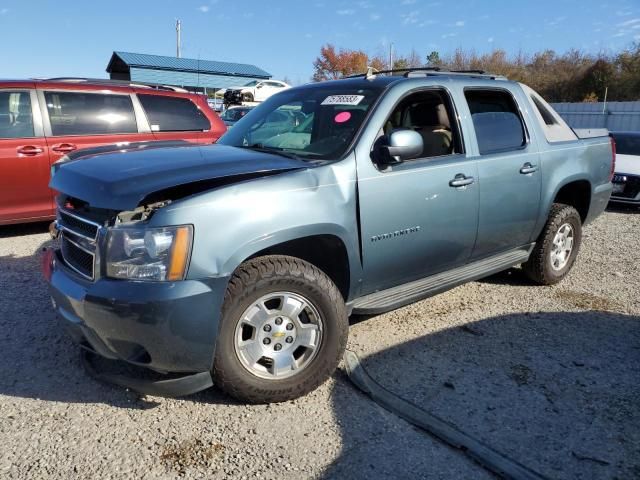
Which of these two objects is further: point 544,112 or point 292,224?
point 544,112

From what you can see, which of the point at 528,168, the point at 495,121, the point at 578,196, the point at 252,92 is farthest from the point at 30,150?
the point at 252,92

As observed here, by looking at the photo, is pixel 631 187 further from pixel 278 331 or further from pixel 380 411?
pixel 278 331

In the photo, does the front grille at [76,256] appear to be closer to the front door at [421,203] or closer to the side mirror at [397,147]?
the front door at [421,203]

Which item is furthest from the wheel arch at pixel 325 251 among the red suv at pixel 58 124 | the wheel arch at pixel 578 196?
the red suv at pixel 58 124

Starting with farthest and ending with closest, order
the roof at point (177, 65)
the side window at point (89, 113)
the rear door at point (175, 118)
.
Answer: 1. the roof at point (177, 65)
2. the rear door at point (175, 118)
3. the side window at point (89, 113)

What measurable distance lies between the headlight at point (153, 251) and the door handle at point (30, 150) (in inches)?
170

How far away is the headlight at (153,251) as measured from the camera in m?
2.50

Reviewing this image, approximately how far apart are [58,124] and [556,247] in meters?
5.75

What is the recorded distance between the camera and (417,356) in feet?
11.7

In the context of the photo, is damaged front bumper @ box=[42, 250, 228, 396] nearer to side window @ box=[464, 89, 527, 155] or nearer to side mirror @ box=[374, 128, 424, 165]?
side mirror @ box=[374, 128, 424, 165]

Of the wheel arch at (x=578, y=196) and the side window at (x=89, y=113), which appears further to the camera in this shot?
the side window at (x=89, y=113)

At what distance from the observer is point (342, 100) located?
Answer: 12.1 ft

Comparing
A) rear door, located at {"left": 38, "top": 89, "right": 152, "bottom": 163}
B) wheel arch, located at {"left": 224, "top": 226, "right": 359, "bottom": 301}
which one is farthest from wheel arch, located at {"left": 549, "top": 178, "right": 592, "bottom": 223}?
rear door, located at {"left": 38, "top": 89, "right": 152, "bottom": 163}

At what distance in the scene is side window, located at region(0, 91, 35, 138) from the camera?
6008 millimetres
